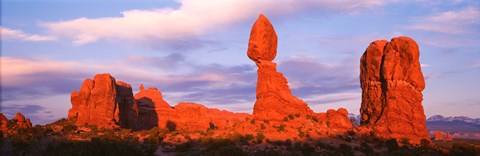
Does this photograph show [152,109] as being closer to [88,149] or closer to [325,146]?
[325,146]

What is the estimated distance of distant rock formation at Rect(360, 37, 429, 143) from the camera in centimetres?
4453

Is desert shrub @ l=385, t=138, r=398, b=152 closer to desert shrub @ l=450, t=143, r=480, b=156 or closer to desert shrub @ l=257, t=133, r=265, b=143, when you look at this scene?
desert shrub @ l=450, t=143, r=480, b=156

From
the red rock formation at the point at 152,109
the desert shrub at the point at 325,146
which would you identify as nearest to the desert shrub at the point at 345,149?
the desert shrub at the point at 325,146

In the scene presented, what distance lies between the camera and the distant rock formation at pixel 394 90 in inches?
1753

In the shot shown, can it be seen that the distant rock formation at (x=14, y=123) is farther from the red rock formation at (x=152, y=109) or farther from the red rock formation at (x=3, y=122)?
the red rock formation at (x=152, y=109)

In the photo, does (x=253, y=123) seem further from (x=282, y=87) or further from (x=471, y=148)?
(x=471, y=148)

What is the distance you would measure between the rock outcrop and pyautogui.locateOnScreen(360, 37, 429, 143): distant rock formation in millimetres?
30755

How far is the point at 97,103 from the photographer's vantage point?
5625 cm

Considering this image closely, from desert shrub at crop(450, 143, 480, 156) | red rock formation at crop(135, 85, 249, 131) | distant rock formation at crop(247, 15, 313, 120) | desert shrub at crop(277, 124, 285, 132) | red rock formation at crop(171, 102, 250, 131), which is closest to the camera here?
desert shrub at crop(450, 143, 480, 156)

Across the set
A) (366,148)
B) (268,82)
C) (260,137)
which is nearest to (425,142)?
(366,148)

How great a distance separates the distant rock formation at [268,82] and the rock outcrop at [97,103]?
65.4ft

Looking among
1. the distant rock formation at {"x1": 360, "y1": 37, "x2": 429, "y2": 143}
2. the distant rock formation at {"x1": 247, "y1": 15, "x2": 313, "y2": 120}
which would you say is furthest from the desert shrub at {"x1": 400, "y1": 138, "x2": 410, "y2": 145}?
the distant rock formation at {"x1": 247, "y1": 15, "x2": 313, "y2": 120}

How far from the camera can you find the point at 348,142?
44.3m

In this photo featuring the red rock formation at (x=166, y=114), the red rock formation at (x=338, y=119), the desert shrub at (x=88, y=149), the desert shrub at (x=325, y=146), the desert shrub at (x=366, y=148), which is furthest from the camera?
the red rock formation at (x=166, y=114)
